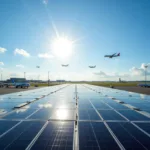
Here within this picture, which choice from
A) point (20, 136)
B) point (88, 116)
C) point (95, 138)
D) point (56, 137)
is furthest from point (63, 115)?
point (95, 138)

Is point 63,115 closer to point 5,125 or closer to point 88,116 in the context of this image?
point 88,116

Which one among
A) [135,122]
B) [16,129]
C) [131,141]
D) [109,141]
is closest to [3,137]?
[16,129]

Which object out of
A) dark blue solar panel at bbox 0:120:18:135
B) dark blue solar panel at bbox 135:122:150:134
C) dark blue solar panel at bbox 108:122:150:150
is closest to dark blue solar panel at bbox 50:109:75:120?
dark blue solar panel at bbox 0:120:18:135

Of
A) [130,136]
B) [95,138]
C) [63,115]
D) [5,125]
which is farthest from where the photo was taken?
[63,115]

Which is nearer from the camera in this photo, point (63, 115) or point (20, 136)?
point (20, 136)

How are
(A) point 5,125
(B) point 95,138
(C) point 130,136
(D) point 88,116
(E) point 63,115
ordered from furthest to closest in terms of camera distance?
(E) point 63,115
(D) point 88,116
(A) point 5,125
(C) point 130,136
(B) point 95,138

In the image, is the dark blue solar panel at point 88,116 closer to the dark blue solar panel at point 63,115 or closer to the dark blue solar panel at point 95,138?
the dark blue solar panel at point 63,115

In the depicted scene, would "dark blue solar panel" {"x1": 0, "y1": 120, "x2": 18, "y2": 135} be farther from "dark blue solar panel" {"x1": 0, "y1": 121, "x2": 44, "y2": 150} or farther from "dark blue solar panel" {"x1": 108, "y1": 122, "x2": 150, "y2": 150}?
"dark blue solar panel" {"x1": 108, "y1": 122, "x2": 150, "y2": 150}
